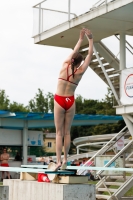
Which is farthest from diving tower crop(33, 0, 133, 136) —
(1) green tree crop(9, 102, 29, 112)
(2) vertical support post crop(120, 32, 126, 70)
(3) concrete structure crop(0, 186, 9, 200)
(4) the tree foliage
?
(1) green tree crop(9, 102, 29, 112)

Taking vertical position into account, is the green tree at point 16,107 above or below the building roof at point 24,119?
above

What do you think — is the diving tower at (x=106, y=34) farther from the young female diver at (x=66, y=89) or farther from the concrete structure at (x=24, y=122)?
the concrete structure at (x=24, y=122)

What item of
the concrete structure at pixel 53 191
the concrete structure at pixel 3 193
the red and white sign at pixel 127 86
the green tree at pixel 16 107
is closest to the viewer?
the concrete structure at pixel 3 193

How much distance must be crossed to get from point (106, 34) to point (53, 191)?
37.0ft

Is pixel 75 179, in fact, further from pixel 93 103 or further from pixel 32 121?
pixel 93 103

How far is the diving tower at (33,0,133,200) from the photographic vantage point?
1634 cm

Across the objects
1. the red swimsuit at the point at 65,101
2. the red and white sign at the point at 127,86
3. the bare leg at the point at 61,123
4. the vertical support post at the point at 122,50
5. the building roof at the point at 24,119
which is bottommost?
the bare leg at the point at 61,123

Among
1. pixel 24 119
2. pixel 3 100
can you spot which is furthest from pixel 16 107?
pixel 24 119

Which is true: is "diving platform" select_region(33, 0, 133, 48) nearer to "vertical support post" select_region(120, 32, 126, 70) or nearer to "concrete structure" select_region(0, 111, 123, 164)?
"vertical support post" select_region(120, 32, 126, 70)

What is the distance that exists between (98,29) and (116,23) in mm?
901

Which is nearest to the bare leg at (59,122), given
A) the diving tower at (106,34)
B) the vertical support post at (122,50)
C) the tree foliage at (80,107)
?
the diving tower at (106,34)

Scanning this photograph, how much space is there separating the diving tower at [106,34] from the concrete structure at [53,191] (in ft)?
24.2

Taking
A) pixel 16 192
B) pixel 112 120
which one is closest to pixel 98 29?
pixel 16 192

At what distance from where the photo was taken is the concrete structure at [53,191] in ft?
26.3
